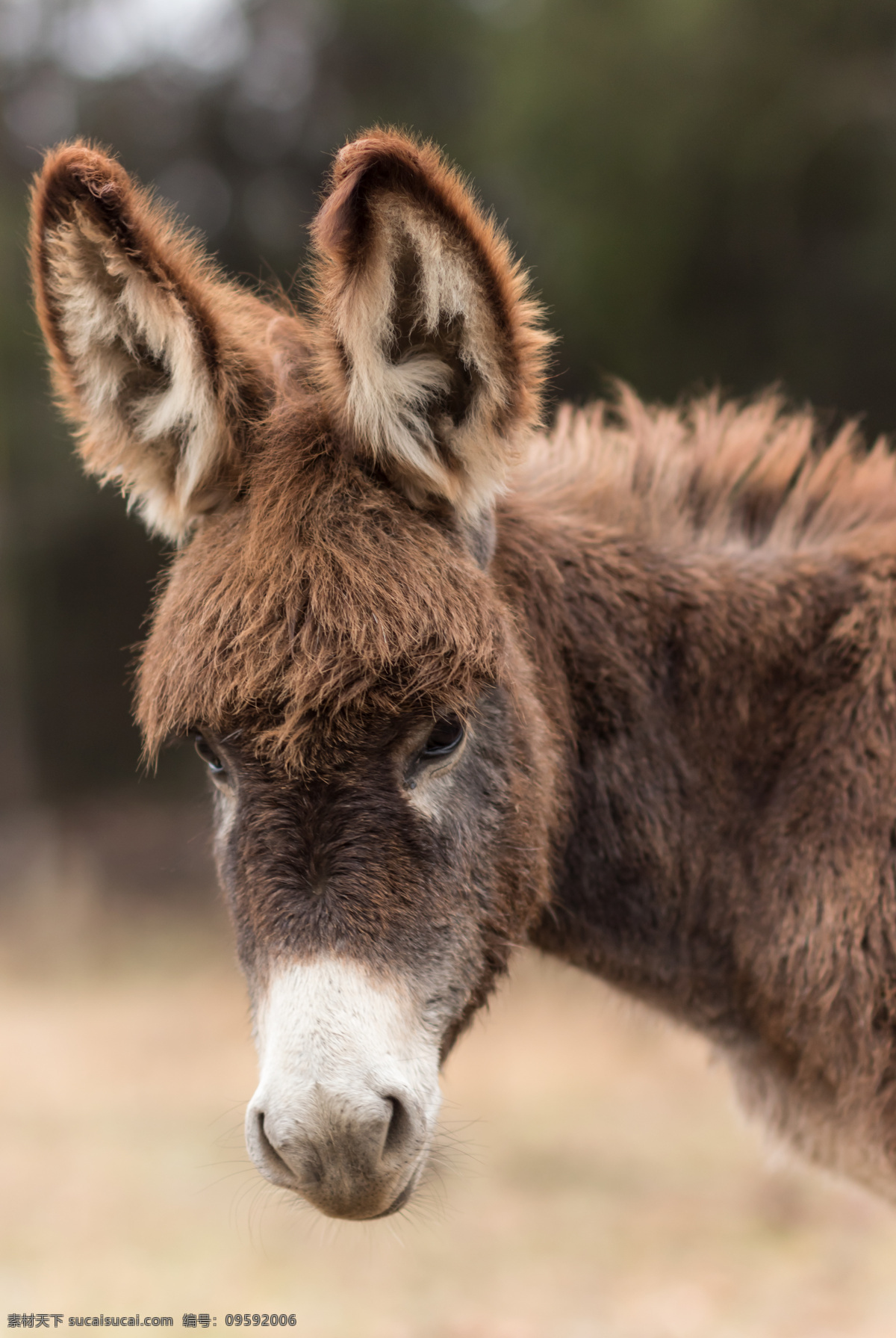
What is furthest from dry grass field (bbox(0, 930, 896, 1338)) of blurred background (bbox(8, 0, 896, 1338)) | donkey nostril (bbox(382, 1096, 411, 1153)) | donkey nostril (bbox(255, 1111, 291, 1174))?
donkey nostril (bbox(255, 1111, 291, 1174))

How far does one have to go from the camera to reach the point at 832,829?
307 centimetres

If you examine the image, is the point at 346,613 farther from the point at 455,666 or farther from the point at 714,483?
the point at 714,483

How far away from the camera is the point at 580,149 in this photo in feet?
29.0

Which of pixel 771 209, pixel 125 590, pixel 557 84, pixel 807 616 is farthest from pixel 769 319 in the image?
pixel 125 590

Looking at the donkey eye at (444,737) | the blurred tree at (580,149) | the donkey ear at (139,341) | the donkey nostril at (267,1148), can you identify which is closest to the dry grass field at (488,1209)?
the donkey nostril at (267,1148)

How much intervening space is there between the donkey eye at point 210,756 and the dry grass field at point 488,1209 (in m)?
1.13

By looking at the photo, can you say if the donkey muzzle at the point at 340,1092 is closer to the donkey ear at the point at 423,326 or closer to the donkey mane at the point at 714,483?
the donkey ear at the point at 423,326

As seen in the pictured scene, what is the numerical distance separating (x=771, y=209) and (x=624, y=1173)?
7491 millimetres

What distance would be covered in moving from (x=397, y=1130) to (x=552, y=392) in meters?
3.01

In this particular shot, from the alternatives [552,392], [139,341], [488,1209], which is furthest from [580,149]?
[488,1209]

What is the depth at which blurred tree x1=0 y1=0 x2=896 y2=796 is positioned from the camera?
8.39 meters

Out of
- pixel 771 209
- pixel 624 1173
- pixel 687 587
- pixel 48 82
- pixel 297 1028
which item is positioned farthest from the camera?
pixel 48 82

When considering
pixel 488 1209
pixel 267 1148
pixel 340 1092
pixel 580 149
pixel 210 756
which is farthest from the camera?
pixel 580 149

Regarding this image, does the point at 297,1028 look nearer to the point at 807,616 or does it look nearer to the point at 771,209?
the point at 807,616
